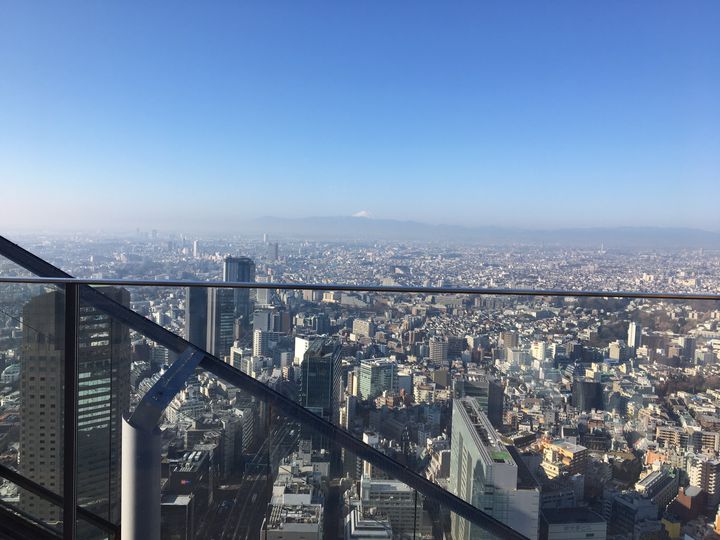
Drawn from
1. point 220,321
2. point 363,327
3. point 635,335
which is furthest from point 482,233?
point 220,321

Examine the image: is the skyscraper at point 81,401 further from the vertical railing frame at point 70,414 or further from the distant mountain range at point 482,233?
the distant mountain range at point 482,233

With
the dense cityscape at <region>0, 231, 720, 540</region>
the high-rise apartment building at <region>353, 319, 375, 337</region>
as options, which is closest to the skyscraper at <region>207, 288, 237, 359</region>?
the dense cityscape at <region>0, 231, 720, 540</region>

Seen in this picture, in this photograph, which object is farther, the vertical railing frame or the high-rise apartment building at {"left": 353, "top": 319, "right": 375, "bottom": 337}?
the high-rise apartment building at {"left": 353, "top": 319, "right": 375, "bottom": 337}

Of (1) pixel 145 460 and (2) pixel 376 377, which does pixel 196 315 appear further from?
(2) pixel 376 377

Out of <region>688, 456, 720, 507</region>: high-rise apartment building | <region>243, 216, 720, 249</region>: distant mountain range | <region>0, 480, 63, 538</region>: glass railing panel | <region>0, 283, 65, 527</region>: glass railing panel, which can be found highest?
<region>243, 216, 720, 249</region>: distant mountain range

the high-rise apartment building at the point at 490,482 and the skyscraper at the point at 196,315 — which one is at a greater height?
the skyscraper at the point at 196,315

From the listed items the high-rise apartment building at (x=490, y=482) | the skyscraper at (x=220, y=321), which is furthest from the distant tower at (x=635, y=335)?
the skyscraper at (x=220, y=321)

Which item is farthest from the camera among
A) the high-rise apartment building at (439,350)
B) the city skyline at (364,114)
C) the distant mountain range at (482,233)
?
the distant mountain range at (482,233)

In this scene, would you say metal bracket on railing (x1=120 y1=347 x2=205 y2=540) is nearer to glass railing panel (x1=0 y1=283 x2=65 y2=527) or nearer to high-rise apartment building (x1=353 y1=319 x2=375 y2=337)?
glass railing panel (x1=0 y1=283 x2=65 y2=527)
